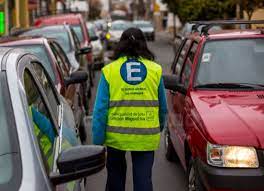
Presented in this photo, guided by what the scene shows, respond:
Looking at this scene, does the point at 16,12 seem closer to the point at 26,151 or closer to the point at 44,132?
the point at 44,132

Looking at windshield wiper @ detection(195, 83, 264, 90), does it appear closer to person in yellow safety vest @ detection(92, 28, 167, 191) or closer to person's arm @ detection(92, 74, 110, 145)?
person in yellow safety vest @ detection(92, 28, 167, 191)

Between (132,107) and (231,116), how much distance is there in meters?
0.82

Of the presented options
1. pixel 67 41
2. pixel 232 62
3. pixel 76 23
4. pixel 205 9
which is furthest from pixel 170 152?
pixel 205 9

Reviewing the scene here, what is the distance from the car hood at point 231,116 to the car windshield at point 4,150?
6.32 feet

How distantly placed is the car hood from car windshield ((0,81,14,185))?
1.93 meters

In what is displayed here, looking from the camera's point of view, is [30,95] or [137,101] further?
[137,101]

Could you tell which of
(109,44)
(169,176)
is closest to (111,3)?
(109,44)

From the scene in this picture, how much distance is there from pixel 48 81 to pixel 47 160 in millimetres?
1919

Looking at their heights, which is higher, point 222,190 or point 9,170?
point 9,170

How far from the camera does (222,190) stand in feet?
15.0

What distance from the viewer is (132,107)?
496 cm

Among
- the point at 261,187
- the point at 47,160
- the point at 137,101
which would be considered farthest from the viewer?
the point at 137,101

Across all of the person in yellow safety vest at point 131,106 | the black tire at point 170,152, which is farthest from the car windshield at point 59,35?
the person in yellow safety vest at point 131,106

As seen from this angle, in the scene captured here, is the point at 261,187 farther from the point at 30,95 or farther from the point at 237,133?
the point at 30,95
